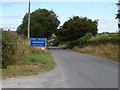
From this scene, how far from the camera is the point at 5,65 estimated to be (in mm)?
11617

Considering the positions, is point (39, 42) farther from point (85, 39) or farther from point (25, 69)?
point (85, 39)

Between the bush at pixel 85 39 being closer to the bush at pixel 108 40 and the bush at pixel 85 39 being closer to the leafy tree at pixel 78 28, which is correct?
the bush at pixel 108 40

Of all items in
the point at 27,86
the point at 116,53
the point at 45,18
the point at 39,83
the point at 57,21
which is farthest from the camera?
the point at 57,21

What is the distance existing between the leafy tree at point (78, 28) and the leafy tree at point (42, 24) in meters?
5.30

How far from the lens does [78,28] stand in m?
47.2

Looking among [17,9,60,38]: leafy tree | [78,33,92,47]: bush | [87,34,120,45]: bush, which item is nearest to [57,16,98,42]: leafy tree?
[78,33,92,47]: bush

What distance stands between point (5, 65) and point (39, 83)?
13.7 feet

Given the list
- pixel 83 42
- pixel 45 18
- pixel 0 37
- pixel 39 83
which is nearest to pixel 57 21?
pixel 45 18

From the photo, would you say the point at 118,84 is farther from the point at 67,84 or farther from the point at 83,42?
the point at 83,42

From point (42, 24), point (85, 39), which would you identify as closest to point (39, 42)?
point (85, 39)

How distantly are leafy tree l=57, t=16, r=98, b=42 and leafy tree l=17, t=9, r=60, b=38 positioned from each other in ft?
17.4

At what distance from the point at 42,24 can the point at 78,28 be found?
1133 centimetres

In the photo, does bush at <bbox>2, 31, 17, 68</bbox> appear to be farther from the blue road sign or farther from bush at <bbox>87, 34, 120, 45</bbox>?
bush at <bbox>87, 34, 120, 45</bbox>

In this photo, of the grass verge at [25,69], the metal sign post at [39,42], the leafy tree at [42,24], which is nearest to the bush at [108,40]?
the metal sign post at [39,42]
